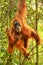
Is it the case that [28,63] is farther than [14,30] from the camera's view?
Yes

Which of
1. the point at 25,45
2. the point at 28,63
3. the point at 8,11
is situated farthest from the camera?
the point at 28,63

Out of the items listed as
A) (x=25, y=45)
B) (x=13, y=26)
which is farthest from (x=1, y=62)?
(x=13, y=26)

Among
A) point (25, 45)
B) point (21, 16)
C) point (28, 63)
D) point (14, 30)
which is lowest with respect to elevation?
point (28, 63)

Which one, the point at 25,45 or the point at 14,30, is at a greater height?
the point at 14,30

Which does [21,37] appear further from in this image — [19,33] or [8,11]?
[8,11]

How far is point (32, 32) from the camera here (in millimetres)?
2025

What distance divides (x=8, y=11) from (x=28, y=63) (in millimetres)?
700

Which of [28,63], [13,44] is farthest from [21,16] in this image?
[28,63]

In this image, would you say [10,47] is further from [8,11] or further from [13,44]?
[8,11]

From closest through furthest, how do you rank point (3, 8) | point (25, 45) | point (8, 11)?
1. point (25, 45)
2. point (8, 11)
3. point (3, 8)

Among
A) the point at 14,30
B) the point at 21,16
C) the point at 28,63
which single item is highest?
the point at 21,16

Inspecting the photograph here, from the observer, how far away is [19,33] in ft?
6.36

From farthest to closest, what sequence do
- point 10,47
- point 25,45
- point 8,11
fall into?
point 8,11, point 25,45, point 10,47

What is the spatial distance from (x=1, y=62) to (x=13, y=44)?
524 millimetres
